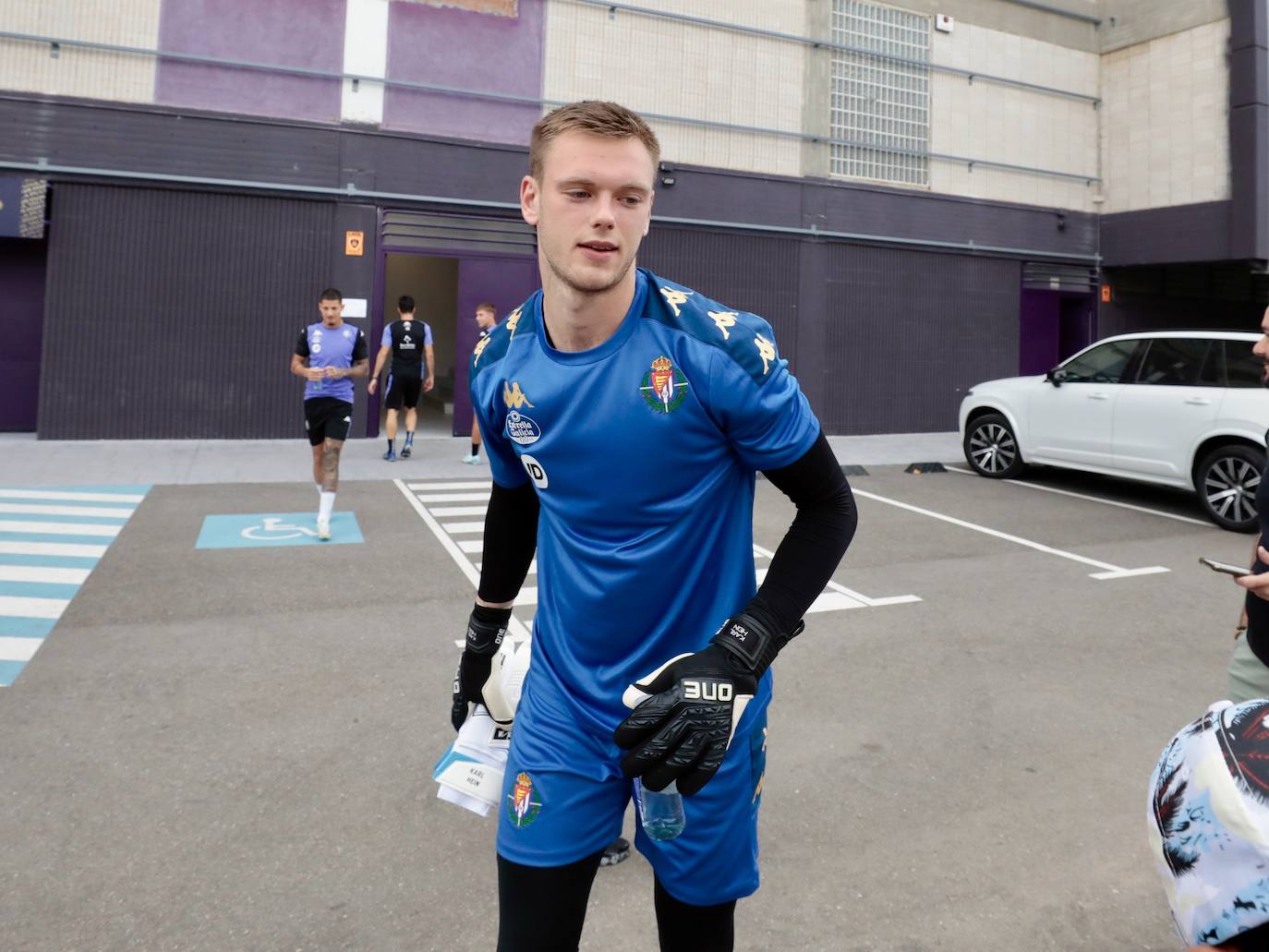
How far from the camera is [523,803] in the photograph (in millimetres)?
1982

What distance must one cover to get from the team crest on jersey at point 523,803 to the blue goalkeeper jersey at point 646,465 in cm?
16

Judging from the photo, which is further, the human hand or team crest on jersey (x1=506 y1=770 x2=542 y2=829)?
the human hand

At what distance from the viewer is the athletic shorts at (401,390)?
13.5 metres

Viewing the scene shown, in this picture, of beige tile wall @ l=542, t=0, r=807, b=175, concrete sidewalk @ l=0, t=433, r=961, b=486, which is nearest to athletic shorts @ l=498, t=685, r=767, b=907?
concrete sidewalk @ l=0, t=433, r=961, b=486

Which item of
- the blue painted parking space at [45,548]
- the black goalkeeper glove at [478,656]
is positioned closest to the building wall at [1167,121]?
the blue painted parking space at [45,548]

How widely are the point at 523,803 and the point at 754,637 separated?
0.62 metres

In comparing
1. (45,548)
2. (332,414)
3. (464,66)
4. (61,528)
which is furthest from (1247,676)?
(464,66)

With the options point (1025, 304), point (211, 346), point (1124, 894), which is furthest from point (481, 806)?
point (1025, 304)

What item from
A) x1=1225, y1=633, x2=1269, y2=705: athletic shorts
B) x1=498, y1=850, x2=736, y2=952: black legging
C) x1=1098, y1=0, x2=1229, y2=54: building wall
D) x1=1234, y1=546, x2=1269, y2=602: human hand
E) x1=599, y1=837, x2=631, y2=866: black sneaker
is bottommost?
x1=599, y1=837, x2=631, y2=866: black sneaker

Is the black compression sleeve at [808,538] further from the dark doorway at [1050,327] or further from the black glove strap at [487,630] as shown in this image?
the dark doorway at [1050,327]

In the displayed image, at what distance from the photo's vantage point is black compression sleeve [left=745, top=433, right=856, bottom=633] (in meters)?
1.94

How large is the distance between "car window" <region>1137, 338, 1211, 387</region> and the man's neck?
10028mm

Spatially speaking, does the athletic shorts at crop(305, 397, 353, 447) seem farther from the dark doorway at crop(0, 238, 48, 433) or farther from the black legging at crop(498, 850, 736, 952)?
the dark doorway at crop(0, 238, 48, 433)

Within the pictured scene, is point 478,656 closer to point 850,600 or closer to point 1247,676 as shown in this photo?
point 1247,676
